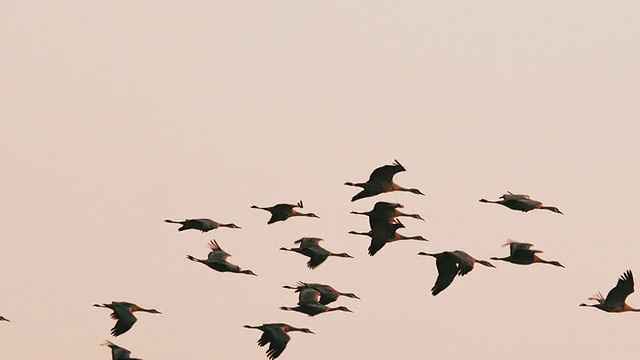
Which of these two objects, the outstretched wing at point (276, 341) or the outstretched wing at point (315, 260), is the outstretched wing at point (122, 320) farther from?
the outstretched wing at point (315, 260)

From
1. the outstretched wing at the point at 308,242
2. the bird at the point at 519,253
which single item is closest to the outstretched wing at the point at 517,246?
the bird at the point at 519,253

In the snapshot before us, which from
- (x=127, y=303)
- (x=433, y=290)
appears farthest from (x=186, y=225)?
(x=433, y=290)

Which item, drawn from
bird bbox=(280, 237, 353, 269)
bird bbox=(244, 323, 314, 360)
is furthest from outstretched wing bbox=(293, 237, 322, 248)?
bird bbox=(244, 323, 314, 360)

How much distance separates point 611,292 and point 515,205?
14.0ft

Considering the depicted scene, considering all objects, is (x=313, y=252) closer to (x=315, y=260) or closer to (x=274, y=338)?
(x=315, y=260)

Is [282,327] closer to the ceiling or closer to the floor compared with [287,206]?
closer to the floor

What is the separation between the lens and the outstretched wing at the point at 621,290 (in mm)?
82625

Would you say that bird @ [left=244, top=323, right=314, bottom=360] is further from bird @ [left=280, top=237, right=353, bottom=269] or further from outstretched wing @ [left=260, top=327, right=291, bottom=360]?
bird @ [left=280, top=237, right=353, bottom=269]

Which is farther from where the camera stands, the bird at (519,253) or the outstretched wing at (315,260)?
the outstretched wing at (315,260)

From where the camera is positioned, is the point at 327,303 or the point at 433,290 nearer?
the point at 433,290

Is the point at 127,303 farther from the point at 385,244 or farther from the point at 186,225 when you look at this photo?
the point at 385,244

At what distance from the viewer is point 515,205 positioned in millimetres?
82125

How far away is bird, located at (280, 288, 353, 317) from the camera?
85.2 metres

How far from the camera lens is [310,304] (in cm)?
8556
